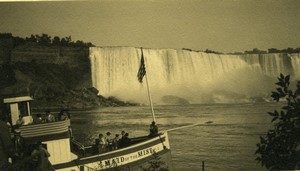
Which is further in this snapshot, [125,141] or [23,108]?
[125,141]

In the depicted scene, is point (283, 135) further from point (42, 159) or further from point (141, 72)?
point (42, 159)

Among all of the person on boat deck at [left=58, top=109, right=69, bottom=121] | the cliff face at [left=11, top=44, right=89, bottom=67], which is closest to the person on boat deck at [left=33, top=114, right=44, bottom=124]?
the person on boat deck at [left=58, top=109, right=69, bottom=121]

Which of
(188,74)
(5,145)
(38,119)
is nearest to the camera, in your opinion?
(5,145)

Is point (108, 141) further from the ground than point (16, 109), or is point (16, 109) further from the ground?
point (16, 109)

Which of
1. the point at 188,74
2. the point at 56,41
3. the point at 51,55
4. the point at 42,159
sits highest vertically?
the point at 56,41

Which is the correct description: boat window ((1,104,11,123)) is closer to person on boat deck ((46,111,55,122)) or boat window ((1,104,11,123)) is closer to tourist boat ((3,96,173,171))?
tourist boat ((3,96,173,171))

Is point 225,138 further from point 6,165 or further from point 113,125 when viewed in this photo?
point 6,165

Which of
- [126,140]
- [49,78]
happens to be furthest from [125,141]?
[49,78]
